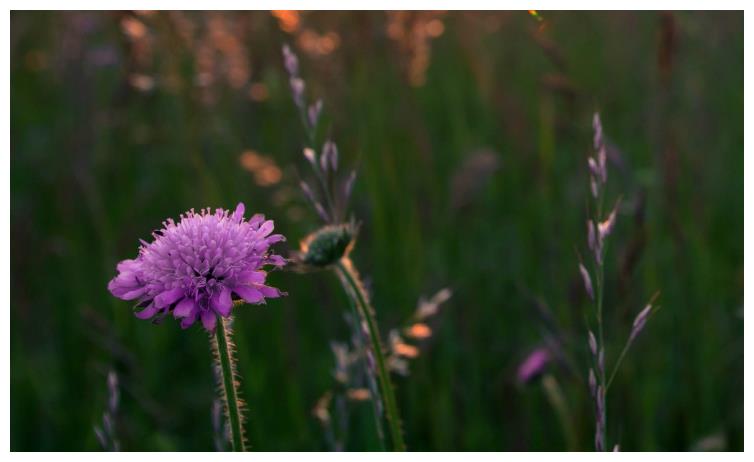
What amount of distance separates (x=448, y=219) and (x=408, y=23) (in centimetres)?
52

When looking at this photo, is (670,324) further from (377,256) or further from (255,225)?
(255,225)

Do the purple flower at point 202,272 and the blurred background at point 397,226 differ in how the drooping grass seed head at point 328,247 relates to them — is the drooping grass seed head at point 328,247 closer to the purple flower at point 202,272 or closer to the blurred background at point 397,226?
the purple flower at point 202,272

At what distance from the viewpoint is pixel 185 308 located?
34.6 inches

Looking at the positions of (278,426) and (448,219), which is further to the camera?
(448,219)

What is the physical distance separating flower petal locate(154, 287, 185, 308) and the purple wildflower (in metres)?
0.95

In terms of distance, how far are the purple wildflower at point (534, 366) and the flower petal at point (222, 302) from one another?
0.93 m

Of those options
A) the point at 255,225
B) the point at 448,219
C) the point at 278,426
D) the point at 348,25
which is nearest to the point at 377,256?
the point at 448,219

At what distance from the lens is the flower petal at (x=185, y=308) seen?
0.87 meters

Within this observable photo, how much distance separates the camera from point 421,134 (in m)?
2.11

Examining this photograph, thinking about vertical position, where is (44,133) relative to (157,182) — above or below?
above

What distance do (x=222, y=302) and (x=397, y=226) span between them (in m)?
1.28

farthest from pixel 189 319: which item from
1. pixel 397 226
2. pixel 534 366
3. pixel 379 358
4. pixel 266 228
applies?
pixel 397 226

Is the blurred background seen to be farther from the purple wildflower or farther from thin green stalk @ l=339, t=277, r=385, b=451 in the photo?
thin green stalk @ l=339, t=277, r=385, b=451

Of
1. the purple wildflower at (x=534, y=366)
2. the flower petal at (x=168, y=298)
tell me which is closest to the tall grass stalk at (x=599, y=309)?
the flower petal at (x=168, y=298)
